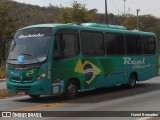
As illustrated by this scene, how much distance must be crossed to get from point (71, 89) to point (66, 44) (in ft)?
5.62

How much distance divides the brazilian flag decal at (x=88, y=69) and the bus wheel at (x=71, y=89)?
1.75ft

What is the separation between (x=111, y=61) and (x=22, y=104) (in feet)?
17.9

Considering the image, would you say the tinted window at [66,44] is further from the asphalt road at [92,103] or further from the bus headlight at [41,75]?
the asphalt road at [92,103]

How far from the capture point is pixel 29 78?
15.3 metres

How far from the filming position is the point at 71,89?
16.5 m

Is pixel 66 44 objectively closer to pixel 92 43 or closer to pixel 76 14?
pixel 92 43

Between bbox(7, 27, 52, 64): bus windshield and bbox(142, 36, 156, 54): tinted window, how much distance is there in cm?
799

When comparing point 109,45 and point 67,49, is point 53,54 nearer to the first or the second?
point 67,49

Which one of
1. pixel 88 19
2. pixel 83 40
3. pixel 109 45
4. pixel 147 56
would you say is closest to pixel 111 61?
pixel 109 45

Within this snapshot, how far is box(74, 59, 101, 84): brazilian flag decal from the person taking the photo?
16.9 meters

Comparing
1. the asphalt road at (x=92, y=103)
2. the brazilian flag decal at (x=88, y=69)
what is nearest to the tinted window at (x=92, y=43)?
the brazilian flag decal at (x=88, y=69)

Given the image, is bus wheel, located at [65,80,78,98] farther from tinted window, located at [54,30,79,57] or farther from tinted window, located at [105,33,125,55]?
tinted window, located at [105,33,125,55]

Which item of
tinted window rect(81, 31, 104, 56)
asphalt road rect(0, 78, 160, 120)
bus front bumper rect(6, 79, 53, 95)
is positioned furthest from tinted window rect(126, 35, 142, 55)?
bus front bumper rect(6, 79, 53, 95)

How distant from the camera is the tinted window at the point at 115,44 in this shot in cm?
1914
